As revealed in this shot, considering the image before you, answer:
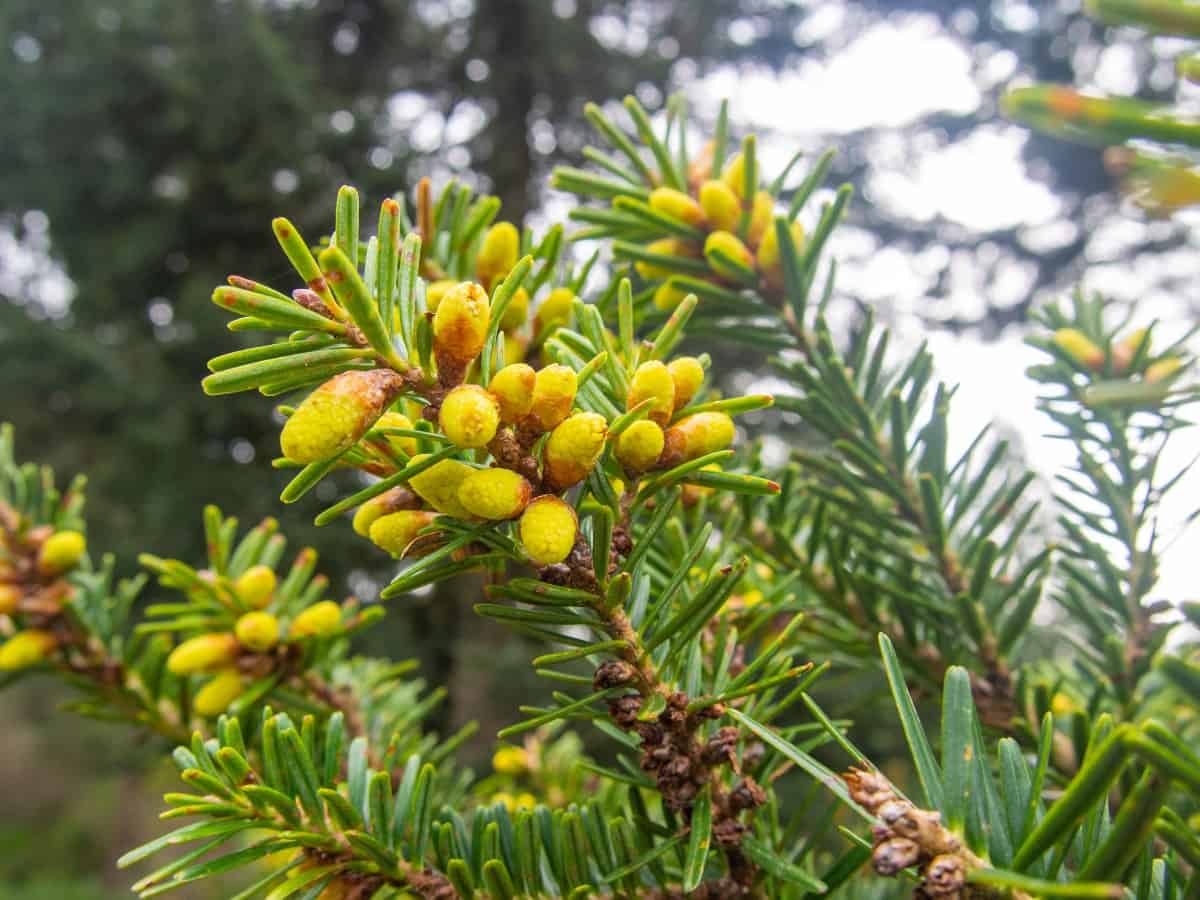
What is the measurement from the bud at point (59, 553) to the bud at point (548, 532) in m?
0.44

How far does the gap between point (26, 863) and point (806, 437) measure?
16.6 feet

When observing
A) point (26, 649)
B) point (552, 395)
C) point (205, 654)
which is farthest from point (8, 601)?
point (552, 395)

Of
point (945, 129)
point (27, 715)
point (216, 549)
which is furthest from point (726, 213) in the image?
point (27, 715)

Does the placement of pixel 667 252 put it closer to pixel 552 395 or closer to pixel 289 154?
pixel 552 395

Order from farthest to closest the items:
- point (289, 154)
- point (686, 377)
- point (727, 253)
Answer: point (289, 154) < point (727, 253) < point (686, 377)

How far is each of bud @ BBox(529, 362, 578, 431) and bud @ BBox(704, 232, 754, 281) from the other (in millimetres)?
189

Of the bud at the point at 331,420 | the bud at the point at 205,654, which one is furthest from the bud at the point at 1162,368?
the bud at the point at 205,654

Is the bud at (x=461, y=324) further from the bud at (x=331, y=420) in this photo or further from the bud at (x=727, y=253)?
the bud at (x=727, y=253)

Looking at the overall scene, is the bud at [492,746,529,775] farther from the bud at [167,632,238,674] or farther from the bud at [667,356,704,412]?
the bud at [667,356,704,412]

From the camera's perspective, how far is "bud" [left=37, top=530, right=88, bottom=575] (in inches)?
21.4

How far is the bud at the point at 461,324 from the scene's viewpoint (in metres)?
0.27

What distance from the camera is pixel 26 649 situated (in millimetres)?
521

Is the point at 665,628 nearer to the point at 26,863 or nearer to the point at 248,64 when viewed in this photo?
the point at 248,64

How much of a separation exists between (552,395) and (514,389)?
0.6 inches
